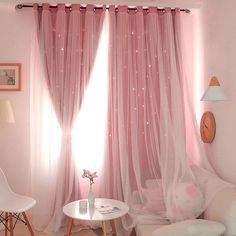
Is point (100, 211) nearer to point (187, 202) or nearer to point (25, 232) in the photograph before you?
point (187, 202)

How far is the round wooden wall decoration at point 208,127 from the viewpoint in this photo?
317 cm

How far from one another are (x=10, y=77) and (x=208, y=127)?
237 cm

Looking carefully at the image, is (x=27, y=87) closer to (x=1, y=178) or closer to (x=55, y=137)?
(x=55, y=137)

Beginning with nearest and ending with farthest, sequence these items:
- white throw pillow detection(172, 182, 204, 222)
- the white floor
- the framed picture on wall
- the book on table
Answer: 1. white throw pillow detection(172, 182, 204, 222)
2. the book on table
3. the white floor
4. the framed picture on wall

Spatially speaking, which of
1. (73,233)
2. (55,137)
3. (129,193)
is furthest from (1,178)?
(129,193)

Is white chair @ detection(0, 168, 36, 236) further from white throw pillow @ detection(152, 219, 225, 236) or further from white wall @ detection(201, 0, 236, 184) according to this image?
white wall @ detection(201, 0, 236, 184)

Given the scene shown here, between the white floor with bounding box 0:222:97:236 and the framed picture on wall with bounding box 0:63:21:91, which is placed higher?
the framed picture on wall with bounding box 0:63:21:91

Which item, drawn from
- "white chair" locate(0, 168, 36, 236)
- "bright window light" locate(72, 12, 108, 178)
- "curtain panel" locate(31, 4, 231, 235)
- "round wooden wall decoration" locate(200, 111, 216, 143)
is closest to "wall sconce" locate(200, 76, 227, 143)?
"round wooden wall decoration" locate(200, 111, 216, 143)

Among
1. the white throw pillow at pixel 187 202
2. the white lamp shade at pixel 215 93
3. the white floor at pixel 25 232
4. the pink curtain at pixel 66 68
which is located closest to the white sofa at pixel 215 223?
the white throw pillow at pixel 187 202

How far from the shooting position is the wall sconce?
109 inches

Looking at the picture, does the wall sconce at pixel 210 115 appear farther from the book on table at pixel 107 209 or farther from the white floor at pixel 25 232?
the white floor at pixel 25 232

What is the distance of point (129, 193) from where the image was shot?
10.4ft

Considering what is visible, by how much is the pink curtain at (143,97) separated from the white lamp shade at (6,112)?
3.61 feet

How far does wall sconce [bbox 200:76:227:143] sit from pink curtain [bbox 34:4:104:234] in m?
1.35
